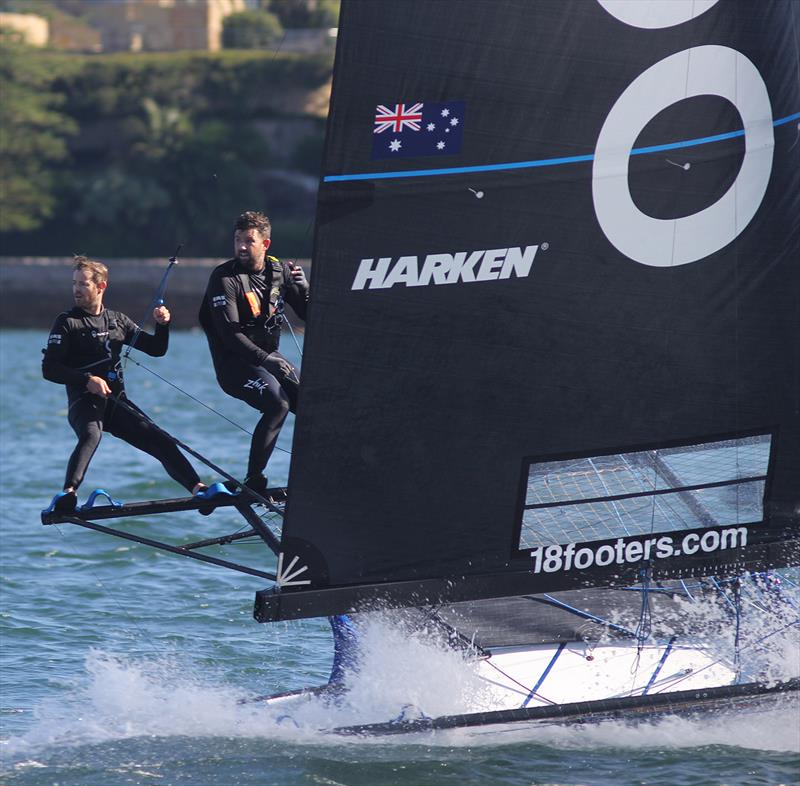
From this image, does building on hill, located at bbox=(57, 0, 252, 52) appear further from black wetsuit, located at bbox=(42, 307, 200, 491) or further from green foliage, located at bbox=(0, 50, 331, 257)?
black wetsuit, located at bbox=(42, 307, 200, 491)

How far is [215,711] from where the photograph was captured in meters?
6.53

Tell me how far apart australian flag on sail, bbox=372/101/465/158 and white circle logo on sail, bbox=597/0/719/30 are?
2.49 ft

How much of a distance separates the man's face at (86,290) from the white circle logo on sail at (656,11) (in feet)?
9.10

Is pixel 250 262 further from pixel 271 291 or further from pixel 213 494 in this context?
pixel 213 494

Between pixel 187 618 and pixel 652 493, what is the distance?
3.90 meters

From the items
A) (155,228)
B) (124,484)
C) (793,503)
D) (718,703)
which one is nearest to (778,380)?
(793,503)

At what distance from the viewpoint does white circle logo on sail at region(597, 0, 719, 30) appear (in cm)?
560

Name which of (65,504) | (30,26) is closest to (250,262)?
(65,504)

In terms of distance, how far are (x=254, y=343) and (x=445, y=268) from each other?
1311 mm

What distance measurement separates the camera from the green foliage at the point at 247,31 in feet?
198

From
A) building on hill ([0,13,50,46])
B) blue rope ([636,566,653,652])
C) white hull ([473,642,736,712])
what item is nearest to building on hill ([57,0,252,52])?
building on hill ([0,13,50,46])

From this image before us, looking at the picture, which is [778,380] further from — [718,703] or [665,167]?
[718,703]

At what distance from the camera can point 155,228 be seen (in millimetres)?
48875

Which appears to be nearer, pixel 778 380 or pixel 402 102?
pixel 402 102
